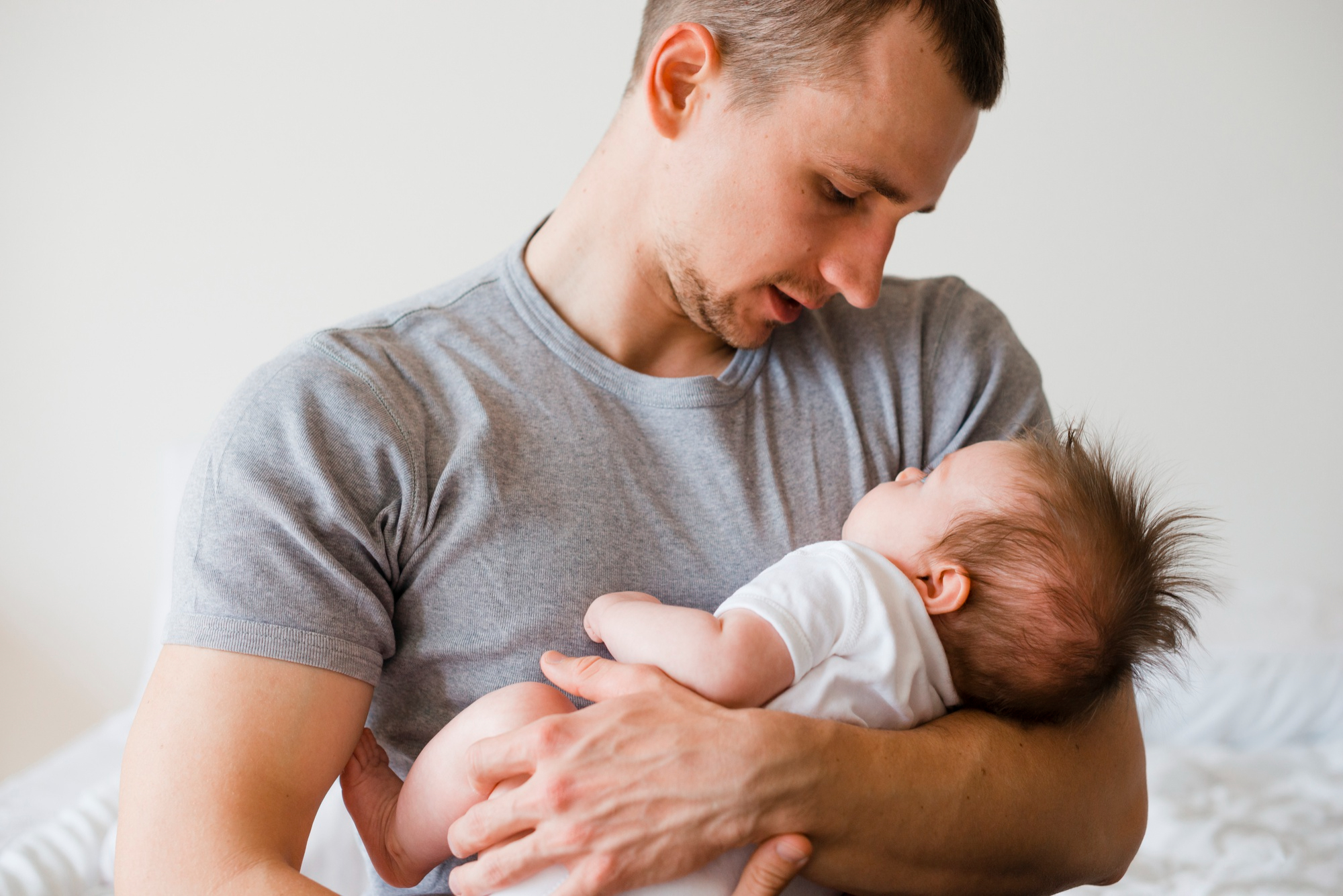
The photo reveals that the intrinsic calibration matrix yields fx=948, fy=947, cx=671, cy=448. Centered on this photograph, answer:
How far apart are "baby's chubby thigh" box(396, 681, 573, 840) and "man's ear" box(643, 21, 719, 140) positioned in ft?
2.41

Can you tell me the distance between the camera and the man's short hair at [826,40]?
1115 millimetres

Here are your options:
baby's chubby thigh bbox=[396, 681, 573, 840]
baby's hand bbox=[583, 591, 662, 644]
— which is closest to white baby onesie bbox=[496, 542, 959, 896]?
baby's hand bbox=[583, 591, 662, 644]

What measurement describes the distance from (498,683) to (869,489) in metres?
0.56

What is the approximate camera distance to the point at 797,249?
1.22m

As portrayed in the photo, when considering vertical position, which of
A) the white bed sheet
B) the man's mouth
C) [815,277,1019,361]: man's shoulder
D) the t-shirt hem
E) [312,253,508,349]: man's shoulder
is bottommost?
the white bed sheet

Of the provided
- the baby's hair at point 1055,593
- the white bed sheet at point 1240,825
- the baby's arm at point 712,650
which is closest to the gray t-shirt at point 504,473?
the baby's arm at point 712,650

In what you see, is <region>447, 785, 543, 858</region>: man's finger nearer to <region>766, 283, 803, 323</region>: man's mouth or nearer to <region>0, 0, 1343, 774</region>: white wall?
<region>766, 283, 803, 323</region>: man's mouth

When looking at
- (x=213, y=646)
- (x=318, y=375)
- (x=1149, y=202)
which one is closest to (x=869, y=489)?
(x=318, y=375)

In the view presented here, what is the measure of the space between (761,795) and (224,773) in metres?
0.52

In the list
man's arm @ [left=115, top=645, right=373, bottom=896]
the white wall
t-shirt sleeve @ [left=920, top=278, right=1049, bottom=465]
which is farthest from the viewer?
the white wall

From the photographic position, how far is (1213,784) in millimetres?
1928

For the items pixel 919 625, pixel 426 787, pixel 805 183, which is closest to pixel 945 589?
pixel 919 625

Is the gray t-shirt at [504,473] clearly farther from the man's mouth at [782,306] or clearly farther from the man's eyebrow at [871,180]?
the man's eyebrow at [871,180]

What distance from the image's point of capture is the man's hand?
2.95ft
